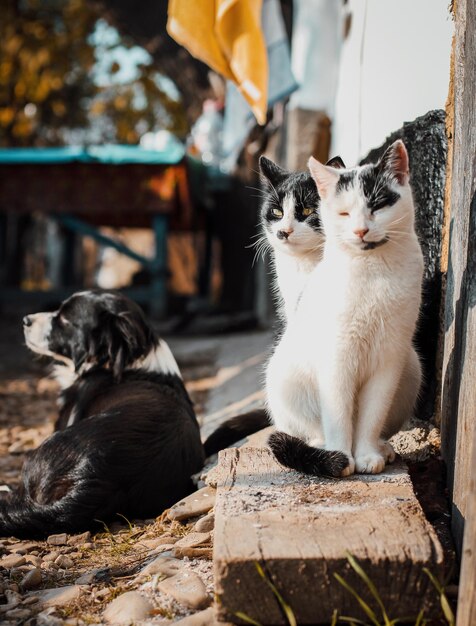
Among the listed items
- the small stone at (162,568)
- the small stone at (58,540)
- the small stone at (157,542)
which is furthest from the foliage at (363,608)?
the small stone at (58,540)

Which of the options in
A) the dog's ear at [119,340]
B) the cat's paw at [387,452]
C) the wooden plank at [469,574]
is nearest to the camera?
the wooden plank at [469,574]

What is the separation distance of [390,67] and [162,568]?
261 cm

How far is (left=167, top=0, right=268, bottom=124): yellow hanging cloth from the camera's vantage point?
446cm

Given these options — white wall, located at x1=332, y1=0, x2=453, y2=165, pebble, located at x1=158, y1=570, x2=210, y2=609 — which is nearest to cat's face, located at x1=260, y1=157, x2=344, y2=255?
white wall, located at x1=332, y1=0, x2=453, y2=165

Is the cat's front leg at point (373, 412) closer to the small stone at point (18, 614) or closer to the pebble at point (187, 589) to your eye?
the pebble at point (187, 589)

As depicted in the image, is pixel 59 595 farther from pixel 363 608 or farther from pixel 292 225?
pixel 292 225

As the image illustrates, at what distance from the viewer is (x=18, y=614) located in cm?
202

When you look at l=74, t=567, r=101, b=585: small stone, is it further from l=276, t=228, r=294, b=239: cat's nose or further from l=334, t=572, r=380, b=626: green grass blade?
l=276, t=228, r=294, b=239: cat's nose

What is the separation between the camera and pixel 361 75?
14.5 feet

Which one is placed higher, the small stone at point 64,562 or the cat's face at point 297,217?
the cat's face at point 297,217

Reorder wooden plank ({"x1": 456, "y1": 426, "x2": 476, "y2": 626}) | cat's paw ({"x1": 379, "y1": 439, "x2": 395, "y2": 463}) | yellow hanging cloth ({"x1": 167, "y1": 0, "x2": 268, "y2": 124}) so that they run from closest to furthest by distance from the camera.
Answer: wooden plank ({"x1": 456, "y1": 426, "x2": 476, "y2": 626}) → cat's paw ({"x1": 379, "y1": 439, "x2": 395, "y2": 463}) → yellow hanging cloth ({"x1": 167, "y1": 0, "x2": 268, "y2": 124})

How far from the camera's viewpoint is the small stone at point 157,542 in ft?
8.32

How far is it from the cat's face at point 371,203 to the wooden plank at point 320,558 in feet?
2.60

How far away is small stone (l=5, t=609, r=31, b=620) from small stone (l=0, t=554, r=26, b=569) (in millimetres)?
425
